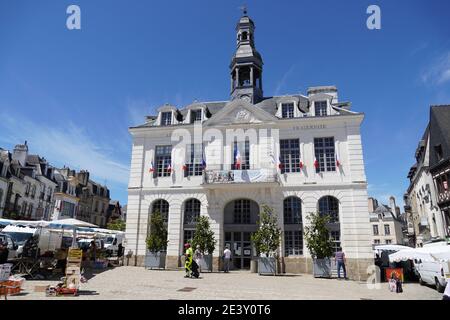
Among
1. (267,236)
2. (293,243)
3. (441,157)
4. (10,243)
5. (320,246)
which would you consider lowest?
(10,243)

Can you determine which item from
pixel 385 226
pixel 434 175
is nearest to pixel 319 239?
pixel 434 175

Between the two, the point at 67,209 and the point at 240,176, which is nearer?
the point at 240,176

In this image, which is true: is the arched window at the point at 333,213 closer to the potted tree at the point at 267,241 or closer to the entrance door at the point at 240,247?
the potted tree at the point at 267,241

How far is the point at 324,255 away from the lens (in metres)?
17.3

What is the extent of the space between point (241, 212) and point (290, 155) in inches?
205

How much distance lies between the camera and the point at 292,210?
20.1 meters

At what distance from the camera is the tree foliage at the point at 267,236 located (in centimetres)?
1795

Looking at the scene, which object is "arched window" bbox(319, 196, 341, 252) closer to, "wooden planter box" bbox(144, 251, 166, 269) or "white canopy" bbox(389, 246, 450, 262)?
"white canopy" bbox(389, 246, 450, 262)

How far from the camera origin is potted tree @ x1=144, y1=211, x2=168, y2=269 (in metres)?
19.6

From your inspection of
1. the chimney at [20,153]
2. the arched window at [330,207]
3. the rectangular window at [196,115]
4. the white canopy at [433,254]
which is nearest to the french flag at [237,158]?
the rectangular window at [196,115]

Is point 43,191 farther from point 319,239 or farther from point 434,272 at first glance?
point 434,272

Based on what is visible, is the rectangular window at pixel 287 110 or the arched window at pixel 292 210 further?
the rectangular window at pixel 287 110
